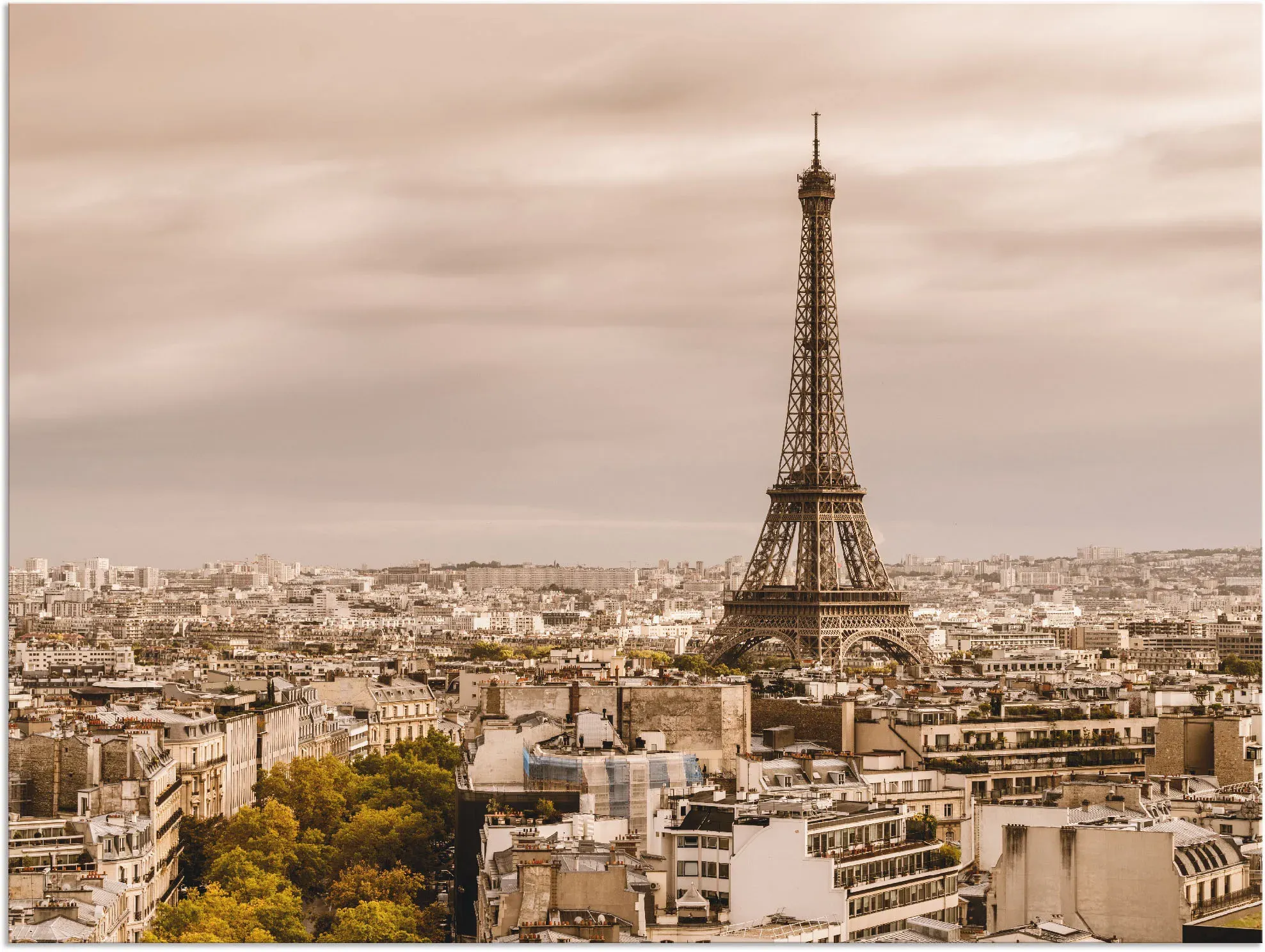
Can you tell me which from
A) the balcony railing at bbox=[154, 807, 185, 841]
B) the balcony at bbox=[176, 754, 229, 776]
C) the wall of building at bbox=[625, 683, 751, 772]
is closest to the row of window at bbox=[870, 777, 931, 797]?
the wall of building at bbox=[625, 683, 751, 772]

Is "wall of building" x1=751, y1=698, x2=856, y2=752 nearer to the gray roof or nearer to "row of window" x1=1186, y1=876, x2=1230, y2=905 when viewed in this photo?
"row of window" x1=1186, y1=876, x2=1230, y2=905

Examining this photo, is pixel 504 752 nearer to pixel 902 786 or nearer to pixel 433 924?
pixel 433 924

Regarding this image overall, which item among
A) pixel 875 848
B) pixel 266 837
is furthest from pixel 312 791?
pixel 875 848

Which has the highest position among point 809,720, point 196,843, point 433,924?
point 809,720

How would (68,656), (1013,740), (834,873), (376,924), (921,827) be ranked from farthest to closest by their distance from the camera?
(68,656)
(1013,740)
(921,827)
(376,924)
(834,873)

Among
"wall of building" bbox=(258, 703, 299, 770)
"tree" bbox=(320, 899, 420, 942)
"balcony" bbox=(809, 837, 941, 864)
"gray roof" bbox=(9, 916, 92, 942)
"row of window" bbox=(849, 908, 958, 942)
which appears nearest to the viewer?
"gray roof" bbox=(9, 916, 92, 942)

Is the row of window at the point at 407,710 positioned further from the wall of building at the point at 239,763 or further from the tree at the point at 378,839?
the tree at the point at 378,839
